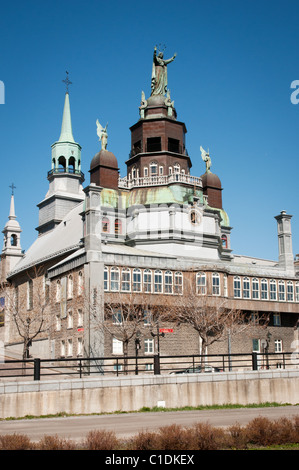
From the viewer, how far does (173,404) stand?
84.4 ft

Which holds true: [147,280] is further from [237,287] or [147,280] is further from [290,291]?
[290,291]

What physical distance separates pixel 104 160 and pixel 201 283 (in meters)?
18.8

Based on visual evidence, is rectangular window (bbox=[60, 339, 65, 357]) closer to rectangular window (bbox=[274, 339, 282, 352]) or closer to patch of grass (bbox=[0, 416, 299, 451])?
rectangular window (bbox=[274, 339, 282, 352])

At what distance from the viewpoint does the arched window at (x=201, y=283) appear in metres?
50.8

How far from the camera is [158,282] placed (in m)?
49.9

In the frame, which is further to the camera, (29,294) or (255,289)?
(29,294)

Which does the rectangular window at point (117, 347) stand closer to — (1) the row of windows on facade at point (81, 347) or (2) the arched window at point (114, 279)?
(1) the row of windows on facade at point (81, 347)

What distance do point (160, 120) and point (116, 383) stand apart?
149ft

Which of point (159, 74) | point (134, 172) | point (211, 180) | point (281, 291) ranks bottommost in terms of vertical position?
point (281, 291)

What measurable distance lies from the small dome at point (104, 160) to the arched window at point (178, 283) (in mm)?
16984

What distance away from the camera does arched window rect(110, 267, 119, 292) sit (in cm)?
4759

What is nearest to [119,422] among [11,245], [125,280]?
[125,280]

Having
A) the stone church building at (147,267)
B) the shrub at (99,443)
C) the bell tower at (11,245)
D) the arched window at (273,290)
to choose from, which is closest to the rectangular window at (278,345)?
the stone church building at (147,267)
